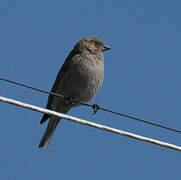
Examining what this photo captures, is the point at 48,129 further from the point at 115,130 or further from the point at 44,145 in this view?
the point at 115,130

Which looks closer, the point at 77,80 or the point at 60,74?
the point at 77,80

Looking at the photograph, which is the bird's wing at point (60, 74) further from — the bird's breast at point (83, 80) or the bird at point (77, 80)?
the bird's breast at point (83, 80)

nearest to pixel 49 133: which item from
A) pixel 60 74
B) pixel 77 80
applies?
pixel 60 74

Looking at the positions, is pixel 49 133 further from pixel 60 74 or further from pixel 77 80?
pixel 77 80

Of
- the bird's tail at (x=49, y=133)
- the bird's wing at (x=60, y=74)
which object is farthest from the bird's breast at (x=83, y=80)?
the bird's tail at (x=49, y=133)

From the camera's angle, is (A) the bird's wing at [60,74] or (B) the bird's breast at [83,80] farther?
(A) the bird's wing at [60,74]

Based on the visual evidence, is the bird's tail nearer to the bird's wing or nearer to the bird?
the bird

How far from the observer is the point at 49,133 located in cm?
844

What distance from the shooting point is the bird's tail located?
8.23 meters

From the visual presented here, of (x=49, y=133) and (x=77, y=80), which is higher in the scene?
(x=77, y=80)

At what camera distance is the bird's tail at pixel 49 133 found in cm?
823

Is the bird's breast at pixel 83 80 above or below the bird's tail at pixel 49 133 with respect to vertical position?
above

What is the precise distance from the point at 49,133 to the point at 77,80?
4.44 feet

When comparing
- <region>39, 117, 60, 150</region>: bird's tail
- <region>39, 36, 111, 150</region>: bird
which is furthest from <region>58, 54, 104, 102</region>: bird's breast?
<region>39, 117, 60, 150</region>: bird's tail
